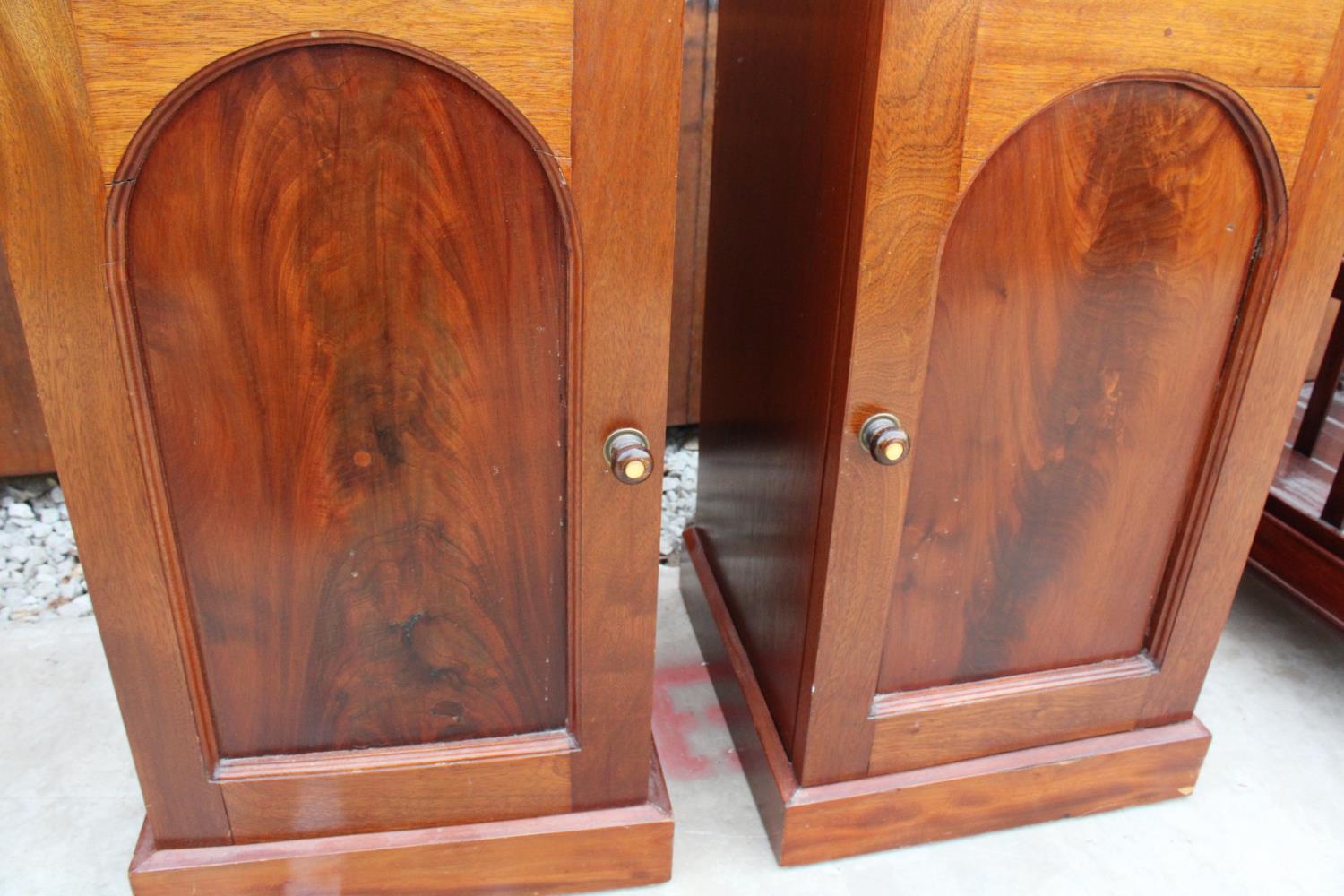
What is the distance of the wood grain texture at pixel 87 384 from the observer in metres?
0.72

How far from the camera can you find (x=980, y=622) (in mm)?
1144

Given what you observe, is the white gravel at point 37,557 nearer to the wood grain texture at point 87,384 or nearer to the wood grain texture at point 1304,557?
the wood grain texture at point 87,384

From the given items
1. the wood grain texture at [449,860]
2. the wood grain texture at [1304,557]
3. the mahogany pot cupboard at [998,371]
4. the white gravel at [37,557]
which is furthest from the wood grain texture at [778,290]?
the white gravel at [37,557]

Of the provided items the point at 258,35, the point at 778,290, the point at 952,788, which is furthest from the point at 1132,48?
the point at 952,788

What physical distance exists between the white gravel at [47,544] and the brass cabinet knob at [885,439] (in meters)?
0.61

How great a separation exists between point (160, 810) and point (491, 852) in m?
0.35

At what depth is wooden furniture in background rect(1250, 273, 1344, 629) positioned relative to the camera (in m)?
1.48

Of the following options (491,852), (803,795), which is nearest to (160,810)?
(491,852)

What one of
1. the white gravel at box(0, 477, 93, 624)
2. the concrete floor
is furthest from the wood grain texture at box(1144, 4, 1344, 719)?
the white gravel at box(0, 477, 93, 624)

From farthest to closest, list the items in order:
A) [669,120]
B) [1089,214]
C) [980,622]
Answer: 1. [980,622]
2. [1089,214]
3. [669,120]

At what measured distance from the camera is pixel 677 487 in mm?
1972

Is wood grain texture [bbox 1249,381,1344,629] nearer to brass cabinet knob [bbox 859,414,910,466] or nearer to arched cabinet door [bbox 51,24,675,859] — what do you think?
brass cabinet knob [bbox 859,414,910,466]

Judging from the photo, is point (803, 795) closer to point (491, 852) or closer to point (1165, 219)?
point (491, 852)

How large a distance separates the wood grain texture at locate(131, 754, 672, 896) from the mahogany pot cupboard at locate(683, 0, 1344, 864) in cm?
18
